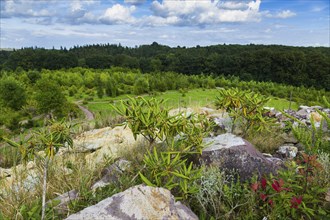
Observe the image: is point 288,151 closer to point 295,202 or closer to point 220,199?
point 295,202

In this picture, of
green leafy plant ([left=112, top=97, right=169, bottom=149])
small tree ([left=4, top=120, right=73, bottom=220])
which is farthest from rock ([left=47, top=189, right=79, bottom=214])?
green leafy plant ([left=112, top=97, right=169, bottom=149])

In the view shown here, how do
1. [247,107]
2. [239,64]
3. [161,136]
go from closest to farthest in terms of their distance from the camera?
[161,136] → [247,107] → [239,64]

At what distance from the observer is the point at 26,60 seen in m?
70.6

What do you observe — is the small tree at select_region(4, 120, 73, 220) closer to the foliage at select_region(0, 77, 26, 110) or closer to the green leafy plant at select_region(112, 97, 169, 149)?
the green leafy plant at select_region(112, 97, 169, 149)

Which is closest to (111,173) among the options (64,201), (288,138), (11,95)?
(64,201)

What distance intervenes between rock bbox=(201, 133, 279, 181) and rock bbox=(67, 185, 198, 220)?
1.14 metres

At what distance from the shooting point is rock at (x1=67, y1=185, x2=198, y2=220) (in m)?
2.14

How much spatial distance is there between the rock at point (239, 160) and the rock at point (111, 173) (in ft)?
3.37

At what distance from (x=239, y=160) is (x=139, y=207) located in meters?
1.64

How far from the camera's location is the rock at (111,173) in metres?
3.21

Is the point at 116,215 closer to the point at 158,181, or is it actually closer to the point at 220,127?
the point at 158,181

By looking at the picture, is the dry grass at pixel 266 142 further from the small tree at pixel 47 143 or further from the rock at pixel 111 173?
the small tree at pixel 47 143

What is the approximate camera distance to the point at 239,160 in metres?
3.41

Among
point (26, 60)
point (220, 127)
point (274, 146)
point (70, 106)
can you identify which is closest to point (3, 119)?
point (70, 106)
